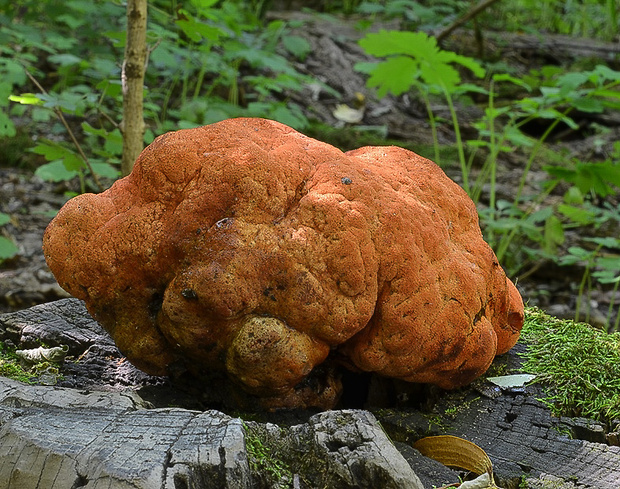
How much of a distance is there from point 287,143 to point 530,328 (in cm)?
138

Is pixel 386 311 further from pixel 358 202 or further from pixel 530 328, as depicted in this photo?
pixel 530 328

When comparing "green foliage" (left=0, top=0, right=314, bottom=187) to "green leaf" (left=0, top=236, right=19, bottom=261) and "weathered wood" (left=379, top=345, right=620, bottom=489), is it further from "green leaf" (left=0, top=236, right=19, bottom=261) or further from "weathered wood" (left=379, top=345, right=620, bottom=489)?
"weathered wood" (left=379, top=345, right=620, bottom=489)

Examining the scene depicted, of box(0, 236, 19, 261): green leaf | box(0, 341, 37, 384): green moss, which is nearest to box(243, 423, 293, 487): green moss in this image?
box(0, 341, 37, 384): green moss

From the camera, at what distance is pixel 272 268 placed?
1.75 metres

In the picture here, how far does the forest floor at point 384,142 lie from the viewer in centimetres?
488

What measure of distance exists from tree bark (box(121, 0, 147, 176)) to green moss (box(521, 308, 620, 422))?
6.89ft

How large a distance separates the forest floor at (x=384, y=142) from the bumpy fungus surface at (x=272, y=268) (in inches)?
100

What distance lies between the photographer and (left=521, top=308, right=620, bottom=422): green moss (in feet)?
6.89

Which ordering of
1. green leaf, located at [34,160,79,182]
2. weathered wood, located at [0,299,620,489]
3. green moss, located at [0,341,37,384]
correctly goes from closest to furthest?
weathered wood, located at [0,299,620,489] < green moss, located at [0,341,37,384] < green leaf, located at [34,160,79,182]

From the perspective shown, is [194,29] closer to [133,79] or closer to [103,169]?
[133,79]

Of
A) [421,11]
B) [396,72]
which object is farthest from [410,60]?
[421,11]

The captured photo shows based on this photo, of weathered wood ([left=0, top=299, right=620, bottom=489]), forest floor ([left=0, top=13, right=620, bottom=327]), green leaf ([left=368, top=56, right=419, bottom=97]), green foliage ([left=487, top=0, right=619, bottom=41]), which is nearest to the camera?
weathered wood ([left=0, top=299, right=620, bottom=489])

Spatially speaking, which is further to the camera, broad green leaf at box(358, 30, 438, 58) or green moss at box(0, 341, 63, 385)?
broad green leaf at box(358, 30, 438, 58)

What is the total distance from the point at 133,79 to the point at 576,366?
7.84ft
